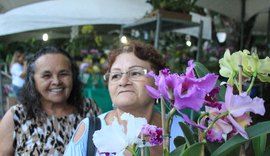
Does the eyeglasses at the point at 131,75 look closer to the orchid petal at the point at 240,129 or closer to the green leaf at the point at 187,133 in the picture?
the green leaf at the point at 187,133

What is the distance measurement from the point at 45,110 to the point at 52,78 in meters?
0.19

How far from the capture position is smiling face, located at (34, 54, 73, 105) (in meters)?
2.29

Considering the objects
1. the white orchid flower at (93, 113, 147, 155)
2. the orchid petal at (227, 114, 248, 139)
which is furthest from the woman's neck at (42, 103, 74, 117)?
the orchid petal at (227, 114, 248, 139)

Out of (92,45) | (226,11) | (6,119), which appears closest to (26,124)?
(6,119)

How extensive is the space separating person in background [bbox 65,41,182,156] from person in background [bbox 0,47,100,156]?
2.11ft

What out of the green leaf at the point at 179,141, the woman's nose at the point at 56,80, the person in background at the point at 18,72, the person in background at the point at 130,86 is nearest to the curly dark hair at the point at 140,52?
the person in background at the point at 130,86

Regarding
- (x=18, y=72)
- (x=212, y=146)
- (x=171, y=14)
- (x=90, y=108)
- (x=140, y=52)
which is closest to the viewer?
(x=212, y=146)

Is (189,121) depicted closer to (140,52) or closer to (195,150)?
(195,150)

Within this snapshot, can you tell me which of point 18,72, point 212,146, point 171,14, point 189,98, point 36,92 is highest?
point 171,14

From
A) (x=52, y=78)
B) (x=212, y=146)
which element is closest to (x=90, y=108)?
(x=52, y=78)

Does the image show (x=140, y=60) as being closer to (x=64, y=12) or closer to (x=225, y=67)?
(x=225, y=67)

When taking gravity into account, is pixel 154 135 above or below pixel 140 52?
below

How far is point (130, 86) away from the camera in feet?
5.10

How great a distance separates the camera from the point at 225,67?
2.85 ft
